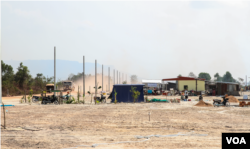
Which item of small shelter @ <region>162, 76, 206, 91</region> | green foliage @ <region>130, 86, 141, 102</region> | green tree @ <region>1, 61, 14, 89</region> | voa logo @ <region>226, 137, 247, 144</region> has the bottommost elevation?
voa logo @ <region>226, 137, 247, 144</region>

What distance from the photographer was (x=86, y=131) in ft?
45.8

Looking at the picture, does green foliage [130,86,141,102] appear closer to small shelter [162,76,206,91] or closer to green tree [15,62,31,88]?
small shelter [162,76,206,91]

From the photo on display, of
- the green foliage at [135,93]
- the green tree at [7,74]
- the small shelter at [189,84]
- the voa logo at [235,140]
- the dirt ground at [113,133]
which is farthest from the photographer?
the green tree at [7,74]

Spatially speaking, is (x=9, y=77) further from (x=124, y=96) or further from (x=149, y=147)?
(x=149, y=147)

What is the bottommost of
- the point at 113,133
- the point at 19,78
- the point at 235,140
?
the point at 113,133

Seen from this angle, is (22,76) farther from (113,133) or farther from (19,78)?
(113,133)

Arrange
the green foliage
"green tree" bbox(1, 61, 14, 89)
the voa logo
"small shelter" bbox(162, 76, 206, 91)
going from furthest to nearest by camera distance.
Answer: "green tree" bbox(1, 61, 14, 89) → "small shelter" bbox(162, 76, 206, 91) → the green foliage → the voa logo

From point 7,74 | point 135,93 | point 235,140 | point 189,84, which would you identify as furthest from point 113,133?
point 7,74

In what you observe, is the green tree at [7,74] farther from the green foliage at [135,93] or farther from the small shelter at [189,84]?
the green foliage at [135,93]

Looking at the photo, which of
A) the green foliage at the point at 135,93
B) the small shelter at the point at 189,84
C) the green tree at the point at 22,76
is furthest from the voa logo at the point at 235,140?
the green tree at the point at 22,76

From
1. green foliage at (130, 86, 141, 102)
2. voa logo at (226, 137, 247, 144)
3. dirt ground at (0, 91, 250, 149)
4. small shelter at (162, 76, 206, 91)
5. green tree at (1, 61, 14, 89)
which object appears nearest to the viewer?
voa logo at (226, 137, 247, 144)

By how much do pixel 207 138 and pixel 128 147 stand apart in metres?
3.52

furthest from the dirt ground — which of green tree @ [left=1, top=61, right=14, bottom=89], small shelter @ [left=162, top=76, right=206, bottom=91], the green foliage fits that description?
green tree @ [left=1, top=61, right=14, bottom=89]

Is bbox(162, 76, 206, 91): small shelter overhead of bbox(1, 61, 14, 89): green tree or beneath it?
beneath
